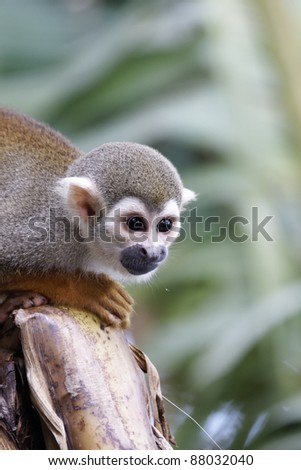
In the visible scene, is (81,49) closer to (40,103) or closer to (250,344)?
(40,103)

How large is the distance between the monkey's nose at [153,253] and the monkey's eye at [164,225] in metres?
0.08

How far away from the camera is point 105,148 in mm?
3494

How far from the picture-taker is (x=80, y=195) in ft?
11.5

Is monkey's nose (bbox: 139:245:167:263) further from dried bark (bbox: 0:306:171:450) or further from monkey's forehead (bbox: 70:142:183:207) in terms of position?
dried bark (bbox: 0:306:171:450)

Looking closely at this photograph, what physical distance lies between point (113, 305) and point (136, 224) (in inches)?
14.2

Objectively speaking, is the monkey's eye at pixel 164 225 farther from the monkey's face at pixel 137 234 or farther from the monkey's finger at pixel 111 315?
the monkey's finger at pixel 111 315

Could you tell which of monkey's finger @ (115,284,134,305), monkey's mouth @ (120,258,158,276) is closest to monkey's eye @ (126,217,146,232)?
monkey's mouth @ (120,258,158,276)

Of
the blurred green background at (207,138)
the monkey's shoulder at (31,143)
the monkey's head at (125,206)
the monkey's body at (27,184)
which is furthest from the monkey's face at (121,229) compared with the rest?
the blurred green background at (207,138)

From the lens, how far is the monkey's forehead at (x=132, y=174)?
11.2ft

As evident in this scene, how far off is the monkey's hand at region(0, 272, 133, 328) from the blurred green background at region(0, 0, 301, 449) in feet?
→ 1.25

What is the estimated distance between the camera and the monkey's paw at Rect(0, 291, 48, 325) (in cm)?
308

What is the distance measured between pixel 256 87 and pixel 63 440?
2.76 m

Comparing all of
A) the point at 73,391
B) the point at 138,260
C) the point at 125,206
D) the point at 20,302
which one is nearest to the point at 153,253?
the point at 138,260

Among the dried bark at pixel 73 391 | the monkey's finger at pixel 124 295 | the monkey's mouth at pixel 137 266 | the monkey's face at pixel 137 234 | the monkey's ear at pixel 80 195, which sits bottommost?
the dried bark at pixel 73 391
